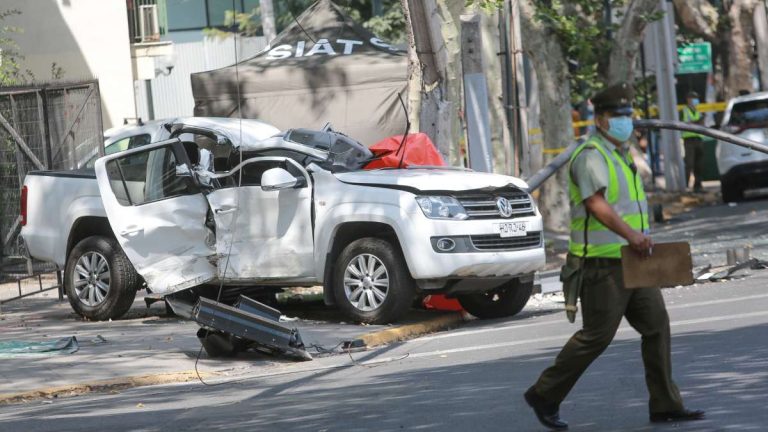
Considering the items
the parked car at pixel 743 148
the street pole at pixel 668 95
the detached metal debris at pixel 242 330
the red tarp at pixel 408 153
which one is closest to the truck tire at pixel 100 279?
the red tarp at pixel 408 153

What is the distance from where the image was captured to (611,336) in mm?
7508

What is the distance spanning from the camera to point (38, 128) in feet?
56.5

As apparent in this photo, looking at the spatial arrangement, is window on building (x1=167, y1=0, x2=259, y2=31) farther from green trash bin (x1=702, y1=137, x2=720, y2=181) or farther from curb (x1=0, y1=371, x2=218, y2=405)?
curb (x1=0, y1=371, x2=218, y2=405)

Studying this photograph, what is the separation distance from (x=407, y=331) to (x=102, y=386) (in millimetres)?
3329

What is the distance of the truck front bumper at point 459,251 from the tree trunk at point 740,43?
76.9 feet

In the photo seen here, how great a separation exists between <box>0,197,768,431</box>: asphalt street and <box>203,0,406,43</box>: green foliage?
1066 inches

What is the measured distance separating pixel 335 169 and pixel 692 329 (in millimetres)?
4057

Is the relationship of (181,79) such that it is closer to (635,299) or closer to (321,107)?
(321,107)

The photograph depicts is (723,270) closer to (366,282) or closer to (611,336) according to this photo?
(366,282)

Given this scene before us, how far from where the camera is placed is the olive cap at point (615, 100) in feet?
25.3

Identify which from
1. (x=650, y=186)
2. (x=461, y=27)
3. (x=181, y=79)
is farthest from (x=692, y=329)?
(x=181, y=79)

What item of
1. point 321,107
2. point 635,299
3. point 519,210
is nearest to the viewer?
point 635,299

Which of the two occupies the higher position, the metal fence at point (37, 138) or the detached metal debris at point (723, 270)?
the metal fence at point (37, 138)

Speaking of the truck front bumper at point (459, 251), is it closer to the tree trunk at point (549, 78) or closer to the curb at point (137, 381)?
the curb at point (137, 381)
